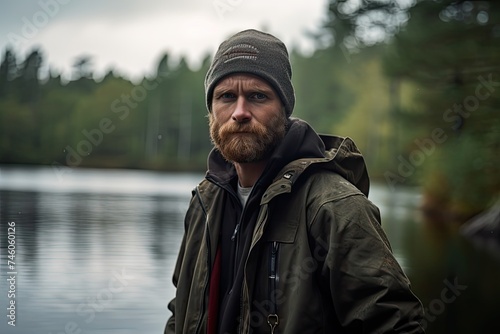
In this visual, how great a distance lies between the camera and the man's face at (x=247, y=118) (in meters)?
2.67

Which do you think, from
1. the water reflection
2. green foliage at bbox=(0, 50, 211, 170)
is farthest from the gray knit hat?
green foliage at bbox=(0, 50, 211, 170)

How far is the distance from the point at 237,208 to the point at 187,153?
6669cm

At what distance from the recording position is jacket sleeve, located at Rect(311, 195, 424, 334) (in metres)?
2.26

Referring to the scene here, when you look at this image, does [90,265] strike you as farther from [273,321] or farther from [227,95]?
[273,321]

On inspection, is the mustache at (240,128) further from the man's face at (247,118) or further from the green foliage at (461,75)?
the green foliage at (461,75)

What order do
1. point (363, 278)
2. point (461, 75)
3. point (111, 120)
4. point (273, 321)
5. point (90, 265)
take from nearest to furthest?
point (363, 278) → point (273, 321) → point (90, 265) → point (461, 75) → point (111, 120)

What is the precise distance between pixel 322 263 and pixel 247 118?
0.64 m

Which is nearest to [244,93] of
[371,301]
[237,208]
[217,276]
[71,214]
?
[237,208]

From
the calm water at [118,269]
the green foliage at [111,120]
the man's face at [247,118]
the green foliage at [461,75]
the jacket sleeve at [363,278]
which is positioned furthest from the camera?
the green foliage at [111,120]

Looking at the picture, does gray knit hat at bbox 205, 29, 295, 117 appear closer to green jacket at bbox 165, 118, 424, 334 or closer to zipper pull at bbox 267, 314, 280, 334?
green jacket at bbox 165, 118, 424, 334

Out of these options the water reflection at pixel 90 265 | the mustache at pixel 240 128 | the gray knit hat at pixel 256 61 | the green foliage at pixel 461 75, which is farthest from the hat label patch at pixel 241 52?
the green foliage at pixel 461 75

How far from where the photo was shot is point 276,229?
246 cm

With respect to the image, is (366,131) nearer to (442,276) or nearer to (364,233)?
(442,276)

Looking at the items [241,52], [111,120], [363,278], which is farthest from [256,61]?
[111,120]
